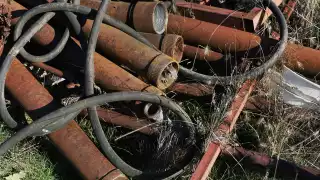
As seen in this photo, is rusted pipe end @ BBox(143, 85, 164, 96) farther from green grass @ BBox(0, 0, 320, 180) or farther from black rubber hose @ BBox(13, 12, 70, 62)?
black rubber hose @ BBox(13, 12, 70, 62)

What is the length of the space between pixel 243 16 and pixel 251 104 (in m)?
0.58

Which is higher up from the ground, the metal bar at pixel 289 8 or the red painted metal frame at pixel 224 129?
the metal bar at pixel 289 8

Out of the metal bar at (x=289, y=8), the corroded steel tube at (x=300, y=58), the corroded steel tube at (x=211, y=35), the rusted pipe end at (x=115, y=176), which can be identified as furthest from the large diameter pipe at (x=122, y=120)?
the metal bar at (x=289, y=8)

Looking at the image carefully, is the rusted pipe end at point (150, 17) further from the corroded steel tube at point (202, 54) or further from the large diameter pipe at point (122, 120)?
the large diameter pipe at point (122, 120)

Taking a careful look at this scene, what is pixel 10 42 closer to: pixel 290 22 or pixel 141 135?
pixel 141 135

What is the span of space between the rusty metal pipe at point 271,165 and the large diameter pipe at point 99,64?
1.75ft

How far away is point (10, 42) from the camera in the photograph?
273 centimetres

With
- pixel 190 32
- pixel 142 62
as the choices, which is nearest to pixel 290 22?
pixel 190 32

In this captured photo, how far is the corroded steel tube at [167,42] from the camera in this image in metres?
2.64

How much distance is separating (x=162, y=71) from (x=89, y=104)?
1.46 feet

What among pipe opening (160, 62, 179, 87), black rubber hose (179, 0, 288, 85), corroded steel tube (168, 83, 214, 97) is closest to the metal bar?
black rubber hose (179, 0, 288, 85)

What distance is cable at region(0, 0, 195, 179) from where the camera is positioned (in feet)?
7.30

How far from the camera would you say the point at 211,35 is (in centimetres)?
284

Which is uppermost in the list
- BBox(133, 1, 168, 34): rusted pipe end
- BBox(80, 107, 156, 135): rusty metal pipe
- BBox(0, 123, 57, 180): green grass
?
BBox(133, 1, 168, 34): rusted pipe end
